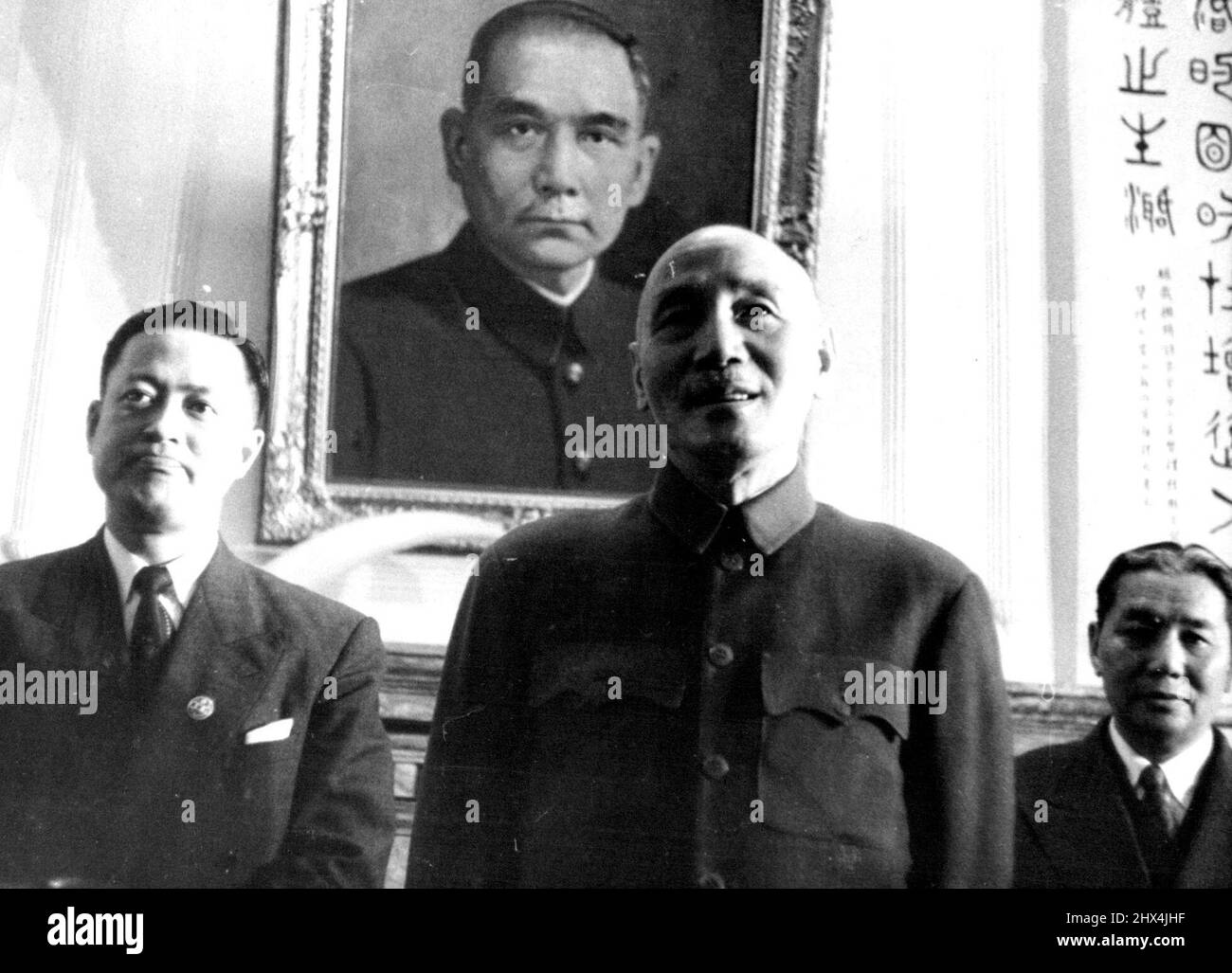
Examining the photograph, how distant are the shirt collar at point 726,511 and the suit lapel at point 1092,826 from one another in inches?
22.2

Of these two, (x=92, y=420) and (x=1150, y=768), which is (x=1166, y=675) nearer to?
(x=1150, y=768)

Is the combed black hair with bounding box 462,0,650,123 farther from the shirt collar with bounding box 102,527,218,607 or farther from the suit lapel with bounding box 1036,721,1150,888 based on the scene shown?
the suit lapel with bounding box 1036,721,1150,888

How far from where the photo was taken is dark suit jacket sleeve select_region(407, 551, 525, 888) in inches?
84.7

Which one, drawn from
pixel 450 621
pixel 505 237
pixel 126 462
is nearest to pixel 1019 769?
pixel 450 621

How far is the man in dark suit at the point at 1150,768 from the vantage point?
7.39 feet

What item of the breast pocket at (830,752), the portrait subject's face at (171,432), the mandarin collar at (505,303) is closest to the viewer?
the breast pocket at (830,752)


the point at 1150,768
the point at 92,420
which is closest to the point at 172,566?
the point at 92,420

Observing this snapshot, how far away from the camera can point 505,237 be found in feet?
7.80

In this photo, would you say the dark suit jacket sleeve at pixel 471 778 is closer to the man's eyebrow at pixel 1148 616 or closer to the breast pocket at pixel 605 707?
the breast pocket at pixel 605 707

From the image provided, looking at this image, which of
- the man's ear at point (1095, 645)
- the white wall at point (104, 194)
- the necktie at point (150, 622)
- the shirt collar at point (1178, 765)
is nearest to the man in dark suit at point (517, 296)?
the white wall at point (104, 194)

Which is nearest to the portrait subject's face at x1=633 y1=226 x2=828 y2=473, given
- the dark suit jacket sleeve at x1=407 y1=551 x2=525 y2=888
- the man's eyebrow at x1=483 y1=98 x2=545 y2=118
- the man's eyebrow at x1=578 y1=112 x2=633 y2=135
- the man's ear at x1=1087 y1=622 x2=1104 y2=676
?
the man's eyebrow at x1=578 y1=112 x2=633 y2=135

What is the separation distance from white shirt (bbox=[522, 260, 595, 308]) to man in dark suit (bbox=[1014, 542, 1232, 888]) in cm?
97

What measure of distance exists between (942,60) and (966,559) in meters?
0.84
